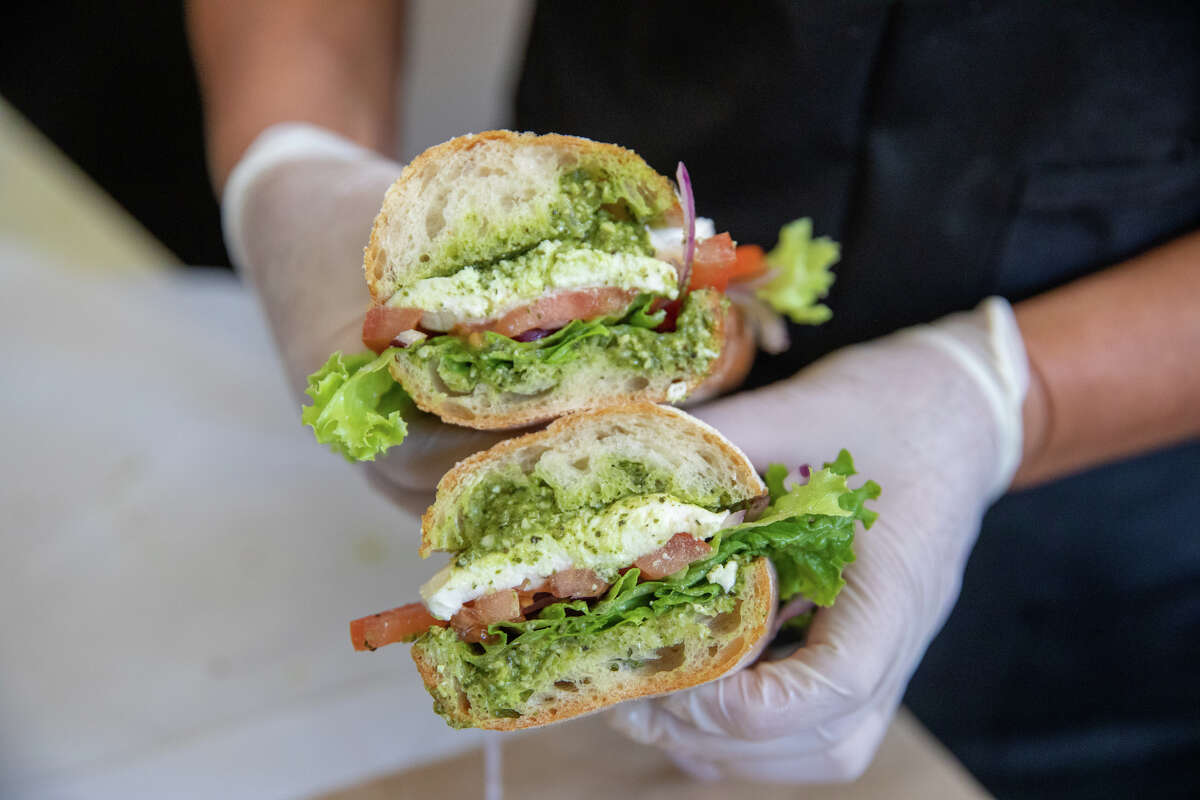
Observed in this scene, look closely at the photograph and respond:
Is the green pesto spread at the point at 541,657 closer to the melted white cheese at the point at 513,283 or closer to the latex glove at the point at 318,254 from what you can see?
the latex glove at the point at 318,254

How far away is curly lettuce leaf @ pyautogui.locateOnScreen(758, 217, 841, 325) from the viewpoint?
6.17 feet

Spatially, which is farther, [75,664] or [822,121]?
[75,664]

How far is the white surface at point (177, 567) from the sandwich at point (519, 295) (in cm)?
120

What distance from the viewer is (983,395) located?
1754 millimetres

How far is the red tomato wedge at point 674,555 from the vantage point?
1306 mm

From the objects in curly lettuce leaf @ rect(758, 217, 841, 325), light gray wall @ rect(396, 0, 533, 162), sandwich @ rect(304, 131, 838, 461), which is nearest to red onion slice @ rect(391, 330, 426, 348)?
sandwich @ rect(304, 131, 838, 461)

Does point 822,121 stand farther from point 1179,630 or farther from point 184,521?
point 184,521

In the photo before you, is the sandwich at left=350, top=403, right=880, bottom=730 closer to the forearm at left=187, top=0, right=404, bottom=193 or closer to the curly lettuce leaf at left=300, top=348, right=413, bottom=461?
the curly lettuce leaf at left=300, top=348, right=413, bottom=461

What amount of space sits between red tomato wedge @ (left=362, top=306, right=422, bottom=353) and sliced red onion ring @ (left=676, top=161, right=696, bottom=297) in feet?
1.40

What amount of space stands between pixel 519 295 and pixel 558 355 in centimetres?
11

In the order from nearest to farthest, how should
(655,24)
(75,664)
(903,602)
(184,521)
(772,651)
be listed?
(903,602), (772,651), (655,24), (75,664), (184,521)

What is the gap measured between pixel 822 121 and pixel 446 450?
100 cm

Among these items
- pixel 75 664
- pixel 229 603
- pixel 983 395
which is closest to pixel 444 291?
pixel 983 395

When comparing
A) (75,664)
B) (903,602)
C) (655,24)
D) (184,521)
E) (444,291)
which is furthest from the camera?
(184,521)
